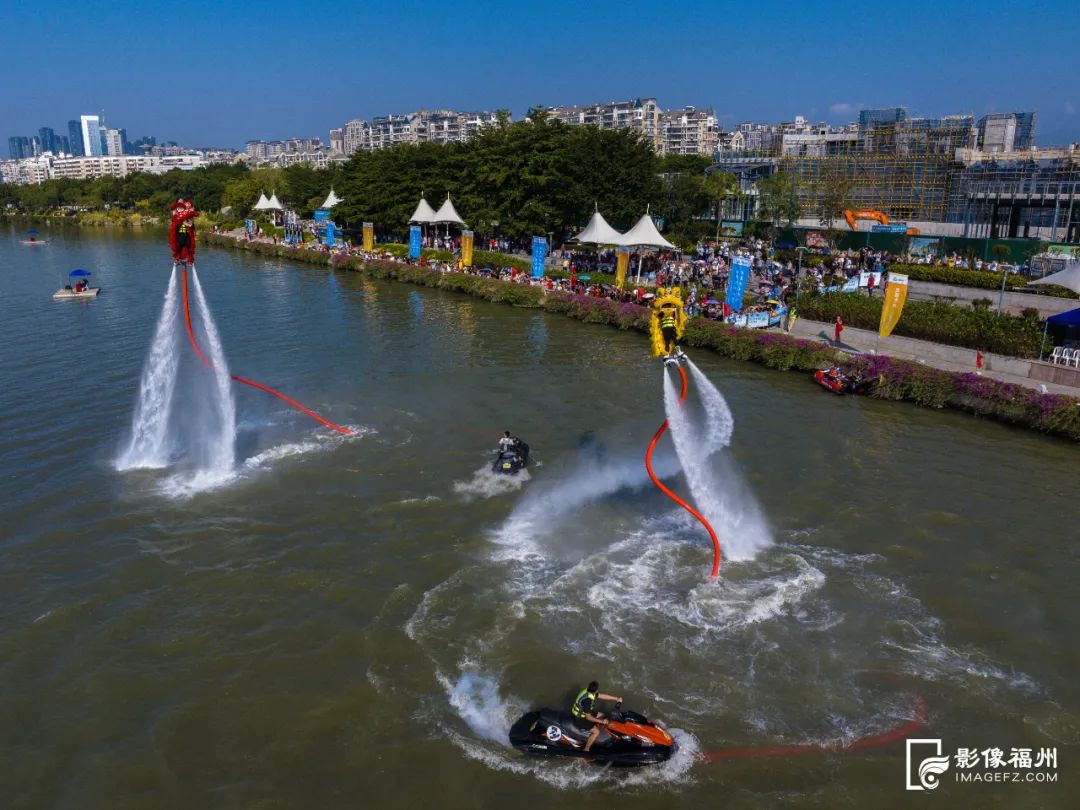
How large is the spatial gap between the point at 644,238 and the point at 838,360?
63.4 ft

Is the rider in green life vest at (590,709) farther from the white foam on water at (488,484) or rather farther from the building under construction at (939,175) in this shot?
the building under construction at (939,175)

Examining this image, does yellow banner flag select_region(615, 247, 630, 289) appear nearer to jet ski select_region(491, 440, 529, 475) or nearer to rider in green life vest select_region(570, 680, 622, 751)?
jet ski select_region(491, 440, 529, 475)

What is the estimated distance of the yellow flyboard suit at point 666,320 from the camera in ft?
57.8

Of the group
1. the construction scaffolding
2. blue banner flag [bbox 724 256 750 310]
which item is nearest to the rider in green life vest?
blue banner flag [bbox 724 256 750 310]

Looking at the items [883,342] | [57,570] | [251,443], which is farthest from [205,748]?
[883,342]

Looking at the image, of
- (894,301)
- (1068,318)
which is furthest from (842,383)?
(1068,318)

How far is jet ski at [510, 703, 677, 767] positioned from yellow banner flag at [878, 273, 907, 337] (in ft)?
89.8

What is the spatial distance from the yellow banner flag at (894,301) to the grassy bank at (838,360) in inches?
94.5

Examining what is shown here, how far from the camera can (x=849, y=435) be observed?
93.4 feet

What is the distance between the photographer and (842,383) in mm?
33219

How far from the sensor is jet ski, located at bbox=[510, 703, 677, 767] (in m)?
12.9

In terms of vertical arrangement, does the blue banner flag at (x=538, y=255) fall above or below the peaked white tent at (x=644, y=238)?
below

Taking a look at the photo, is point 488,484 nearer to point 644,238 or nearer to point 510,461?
point 510,461

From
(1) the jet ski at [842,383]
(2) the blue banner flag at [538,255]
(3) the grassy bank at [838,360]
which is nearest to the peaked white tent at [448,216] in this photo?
(3) the grassy bank at [838,360]
